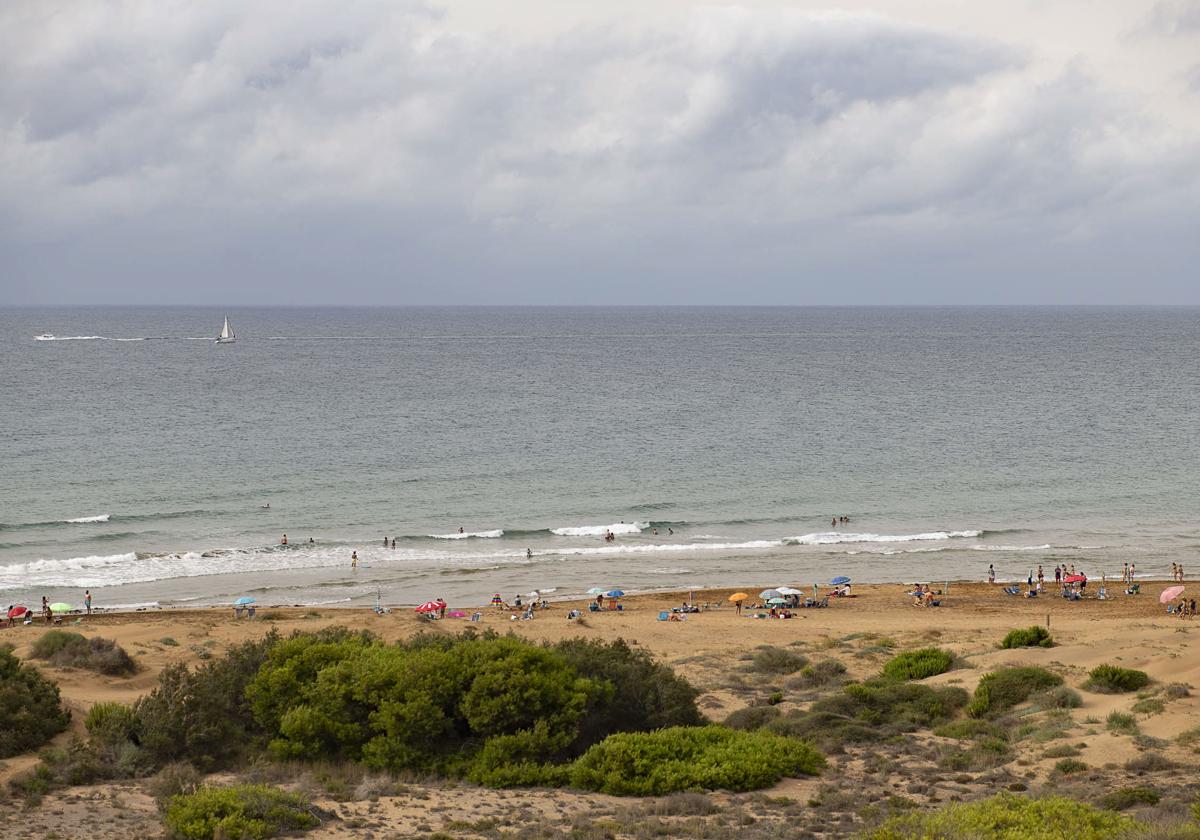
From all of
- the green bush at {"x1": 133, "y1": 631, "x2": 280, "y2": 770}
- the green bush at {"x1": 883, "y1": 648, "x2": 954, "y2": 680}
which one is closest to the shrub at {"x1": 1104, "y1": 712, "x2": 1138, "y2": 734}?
the green bush at {"x1": 883, "y1": 648, "x2": 954, "y2": 680}

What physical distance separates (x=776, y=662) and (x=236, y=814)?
14.3m

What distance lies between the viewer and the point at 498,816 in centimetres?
1505

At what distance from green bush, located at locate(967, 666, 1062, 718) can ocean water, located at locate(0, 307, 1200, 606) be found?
826 inches

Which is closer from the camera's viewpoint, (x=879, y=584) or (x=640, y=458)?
(x=879, y=584)

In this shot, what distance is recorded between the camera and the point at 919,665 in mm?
23969

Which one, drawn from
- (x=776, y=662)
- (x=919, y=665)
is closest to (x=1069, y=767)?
(x=919, y=665)

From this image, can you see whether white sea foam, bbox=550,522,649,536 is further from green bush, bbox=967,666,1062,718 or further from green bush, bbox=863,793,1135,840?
green bush, bbox=863,793,1135,840

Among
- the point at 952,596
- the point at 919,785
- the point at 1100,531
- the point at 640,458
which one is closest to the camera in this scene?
the point at 919,785

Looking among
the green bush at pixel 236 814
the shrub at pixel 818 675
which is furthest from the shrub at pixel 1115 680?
the green bush at pixel 236 814

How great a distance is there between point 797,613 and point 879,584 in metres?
6.31

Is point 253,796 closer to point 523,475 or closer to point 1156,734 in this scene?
point 1156,734

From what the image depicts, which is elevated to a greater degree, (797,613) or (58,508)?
(58,508)

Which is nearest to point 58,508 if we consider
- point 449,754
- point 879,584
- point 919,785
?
point 879,584

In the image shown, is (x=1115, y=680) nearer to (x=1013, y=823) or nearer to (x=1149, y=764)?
(x=1149, y=764)
